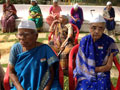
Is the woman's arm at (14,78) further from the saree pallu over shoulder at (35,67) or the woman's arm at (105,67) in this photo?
the woman's arm at (105,67)

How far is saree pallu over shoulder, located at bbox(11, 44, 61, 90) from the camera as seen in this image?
2053 mm

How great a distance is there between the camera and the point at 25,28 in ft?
6.59

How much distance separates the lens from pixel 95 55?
239 centimetres

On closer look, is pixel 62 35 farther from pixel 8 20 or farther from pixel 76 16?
pixel 8 20

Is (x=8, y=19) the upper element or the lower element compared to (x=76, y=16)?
lower

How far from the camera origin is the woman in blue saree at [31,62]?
2.03 meters

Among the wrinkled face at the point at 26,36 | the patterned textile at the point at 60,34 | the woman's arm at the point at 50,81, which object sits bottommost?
the woman's arm at the point at 50,81

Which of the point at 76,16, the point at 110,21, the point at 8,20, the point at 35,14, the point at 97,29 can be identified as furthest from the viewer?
the point at 8,20

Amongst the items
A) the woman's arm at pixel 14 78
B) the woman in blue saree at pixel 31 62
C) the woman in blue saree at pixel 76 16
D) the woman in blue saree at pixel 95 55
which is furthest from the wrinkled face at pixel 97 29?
the woman in blue saree at pixel 76 16

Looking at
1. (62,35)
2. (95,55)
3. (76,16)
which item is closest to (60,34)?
(62,35)

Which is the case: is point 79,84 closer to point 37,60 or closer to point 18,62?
point 37,60

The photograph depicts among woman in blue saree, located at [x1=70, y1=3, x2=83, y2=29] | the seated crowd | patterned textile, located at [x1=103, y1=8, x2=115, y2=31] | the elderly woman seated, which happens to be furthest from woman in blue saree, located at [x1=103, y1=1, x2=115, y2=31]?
the seated crowd

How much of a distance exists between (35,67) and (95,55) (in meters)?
0.87

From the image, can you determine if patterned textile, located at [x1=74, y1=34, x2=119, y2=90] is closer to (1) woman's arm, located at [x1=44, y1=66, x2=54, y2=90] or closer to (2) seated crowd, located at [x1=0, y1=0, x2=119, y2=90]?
(2) seated crowd, located at [x1=0, y1=0, x2=119, y2=90]
